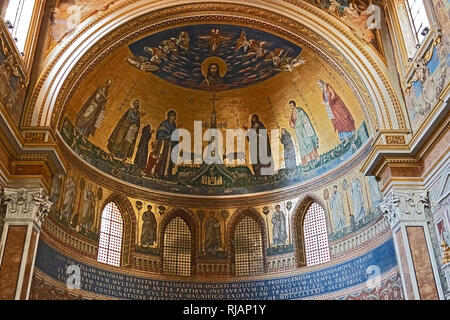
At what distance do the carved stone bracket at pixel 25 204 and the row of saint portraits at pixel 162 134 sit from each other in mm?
3723

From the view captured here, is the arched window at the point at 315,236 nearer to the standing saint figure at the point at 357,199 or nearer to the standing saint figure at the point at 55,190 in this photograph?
the standing saint figure at the point at 357,199

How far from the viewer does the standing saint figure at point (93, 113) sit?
60.2ft

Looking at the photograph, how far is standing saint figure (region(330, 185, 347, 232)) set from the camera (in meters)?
18.5

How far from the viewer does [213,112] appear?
71.5 feet

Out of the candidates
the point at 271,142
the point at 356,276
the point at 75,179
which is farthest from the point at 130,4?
the point at 356,276

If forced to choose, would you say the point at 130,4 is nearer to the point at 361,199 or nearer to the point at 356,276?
the point at 361,199

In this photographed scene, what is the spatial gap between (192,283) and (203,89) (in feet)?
26.7

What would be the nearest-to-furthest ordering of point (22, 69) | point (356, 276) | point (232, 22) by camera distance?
1. point (22, 69)
2. point (356, 276)
3. point (232, 22)

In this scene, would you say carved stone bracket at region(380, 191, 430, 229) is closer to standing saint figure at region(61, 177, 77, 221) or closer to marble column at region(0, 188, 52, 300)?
marble column at region(0, 188, 52, 300)

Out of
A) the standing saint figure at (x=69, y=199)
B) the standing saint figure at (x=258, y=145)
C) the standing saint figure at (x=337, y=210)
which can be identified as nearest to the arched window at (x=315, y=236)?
the standing saint figure at (x=337, y=210)

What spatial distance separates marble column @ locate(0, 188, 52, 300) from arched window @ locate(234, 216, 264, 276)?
27.9ft

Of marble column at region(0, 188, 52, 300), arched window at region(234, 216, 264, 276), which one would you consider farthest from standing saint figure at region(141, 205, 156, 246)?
marble column at region(0, 188, 52, 300)

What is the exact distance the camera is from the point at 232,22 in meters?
18.3

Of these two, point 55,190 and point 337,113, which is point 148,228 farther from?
point 337,113
